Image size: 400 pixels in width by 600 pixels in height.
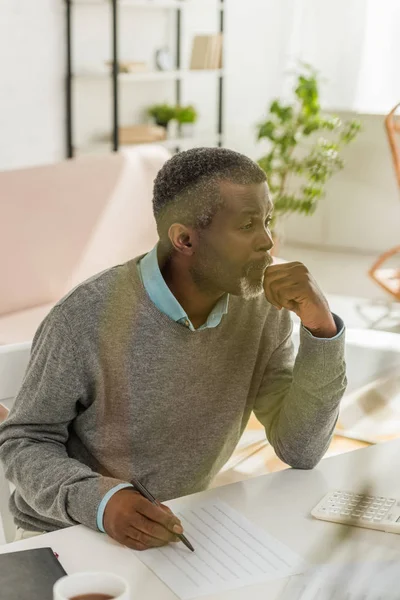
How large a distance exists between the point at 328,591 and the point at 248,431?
690mm

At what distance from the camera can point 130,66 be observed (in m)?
2.15

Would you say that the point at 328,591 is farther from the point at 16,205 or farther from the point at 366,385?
the point at 16,205

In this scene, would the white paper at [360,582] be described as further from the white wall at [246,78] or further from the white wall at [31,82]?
the white wall at [31,82]

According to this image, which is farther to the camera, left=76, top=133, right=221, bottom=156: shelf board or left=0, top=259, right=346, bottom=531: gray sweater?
left=76, top=133, right=221, bottom=156: shelf board

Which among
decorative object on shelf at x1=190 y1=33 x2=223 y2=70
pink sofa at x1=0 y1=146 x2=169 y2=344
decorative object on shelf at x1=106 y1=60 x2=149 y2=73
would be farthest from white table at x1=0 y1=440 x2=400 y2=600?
decorative object on shelf at x1=190 y1=33 x2=223 y2=70

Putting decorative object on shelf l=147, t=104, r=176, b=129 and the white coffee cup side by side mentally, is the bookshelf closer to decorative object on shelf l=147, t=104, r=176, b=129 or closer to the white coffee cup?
decorative object on shelf l=147, t=104, r=176, b=129

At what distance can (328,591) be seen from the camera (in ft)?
0.55

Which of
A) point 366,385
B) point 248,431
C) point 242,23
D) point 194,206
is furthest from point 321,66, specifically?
point 248,431

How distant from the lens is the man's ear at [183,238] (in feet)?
1.61

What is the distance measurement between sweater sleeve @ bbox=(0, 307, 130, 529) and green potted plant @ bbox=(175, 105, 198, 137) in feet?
5.97

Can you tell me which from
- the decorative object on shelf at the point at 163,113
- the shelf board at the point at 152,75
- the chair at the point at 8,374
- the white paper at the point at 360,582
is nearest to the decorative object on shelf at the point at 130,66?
the shelf board at the point at 152,75

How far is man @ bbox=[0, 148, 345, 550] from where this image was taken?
0.48 meters

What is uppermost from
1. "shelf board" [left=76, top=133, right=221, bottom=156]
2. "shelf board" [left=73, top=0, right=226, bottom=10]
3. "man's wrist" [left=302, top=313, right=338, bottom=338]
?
"shelf board" [left=73, top=0, right=226, bottom=10]

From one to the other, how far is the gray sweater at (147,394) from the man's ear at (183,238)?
0.17 feet
